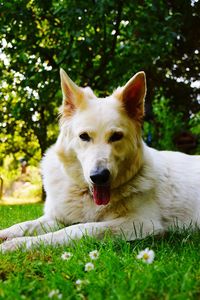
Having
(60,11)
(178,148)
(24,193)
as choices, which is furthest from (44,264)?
(24,193)

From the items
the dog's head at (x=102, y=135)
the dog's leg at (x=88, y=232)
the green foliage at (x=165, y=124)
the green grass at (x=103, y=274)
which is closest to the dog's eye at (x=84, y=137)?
the dog's head at (x=102, y=135)

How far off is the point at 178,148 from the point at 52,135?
4279mm

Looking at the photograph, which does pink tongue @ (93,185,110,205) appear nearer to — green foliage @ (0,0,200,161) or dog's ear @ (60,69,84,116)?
dog's ear @ (60,69,84,116)

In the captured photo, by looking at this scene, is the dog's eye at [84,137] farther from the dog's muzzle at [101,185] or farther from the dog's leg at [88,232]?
the dog's leg at [88,232]

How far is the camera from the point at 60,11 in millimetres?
7750

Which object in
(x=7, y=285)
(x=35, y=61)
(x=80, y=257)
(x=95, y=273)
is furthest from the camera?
(x=35, y=61)

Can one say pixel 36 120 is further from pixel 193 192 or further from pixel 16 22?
pixel 193 192

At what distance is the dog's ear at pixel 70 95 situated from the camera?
4055mm

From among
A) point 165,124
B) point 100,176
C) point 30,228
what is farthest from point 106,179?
point 165,124

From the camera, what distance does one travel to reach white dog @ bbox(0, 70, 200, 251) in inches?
143

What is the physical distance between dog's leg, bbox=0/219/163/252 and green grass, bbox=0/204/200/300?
139 millimetres

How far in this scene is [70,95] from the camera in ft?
13.6

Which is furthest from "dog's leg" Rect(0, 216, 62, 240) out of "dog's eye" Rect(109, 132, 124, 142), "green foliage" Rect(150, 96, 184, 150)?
"green foliage" Rect(150, 96, 184, 150)

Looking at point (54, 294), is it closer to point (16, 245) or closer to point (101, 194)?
point (16, 245)
